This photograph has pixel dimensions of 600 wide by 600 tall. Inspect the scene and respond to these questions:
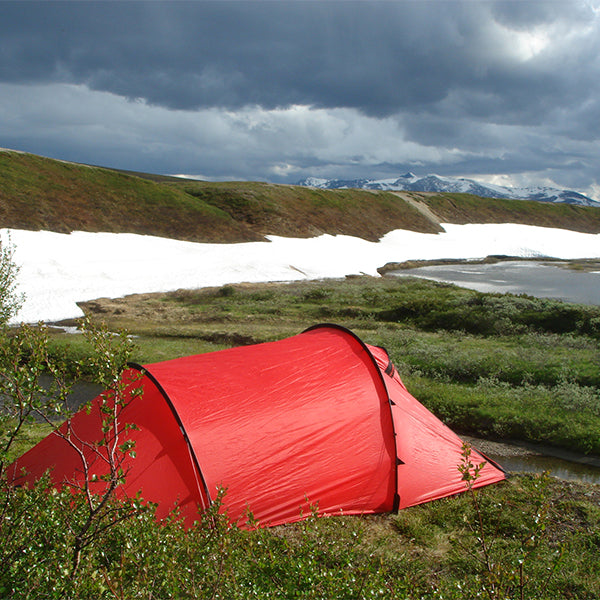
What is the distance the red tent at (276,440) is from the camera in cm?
743

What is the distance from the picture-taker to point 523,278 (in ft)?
161

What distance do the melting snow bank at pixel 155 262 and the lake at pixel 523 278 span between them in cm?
612

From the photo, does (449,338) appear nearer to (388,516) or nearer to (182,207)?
(388,516)

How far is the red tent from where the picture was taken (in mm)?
7426

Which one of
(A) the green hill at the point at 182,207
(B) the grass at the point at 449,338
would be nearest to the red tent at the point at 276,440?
(B) the grass at the point at 449,338

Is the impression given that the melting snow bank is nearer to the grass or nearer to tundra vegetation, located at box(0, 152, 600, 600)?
tundra vegetation, located at box(0, 152, 600, 600)

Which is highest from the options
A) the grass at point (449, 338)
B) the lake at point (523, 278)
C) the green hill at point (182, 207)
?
the green hill at point (182, 207)

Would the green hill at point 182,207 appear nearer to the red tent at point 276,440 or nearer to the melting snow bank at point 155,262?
the melting snow bank at point 155,262

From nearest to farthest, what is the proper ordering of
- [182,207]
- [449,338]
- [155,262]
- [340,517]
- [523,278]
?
[340,517]
[449,338]
[155,262]
[523,278]
[182,207]

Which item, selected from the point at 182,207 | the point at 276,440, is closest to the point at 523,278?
the point at 182,207

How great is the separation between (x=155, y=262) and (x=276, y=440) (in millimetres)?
36900

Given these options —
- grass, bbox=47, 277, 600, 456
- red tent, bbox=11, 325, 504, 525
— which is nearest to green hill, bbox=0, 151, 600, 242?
grass, bbox=47, 277, 600, 456

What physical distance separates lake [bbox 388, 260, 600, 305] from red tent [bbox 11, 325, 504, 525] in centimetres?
2983

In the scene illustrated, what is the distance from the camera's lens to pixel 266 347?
9.81 meters
